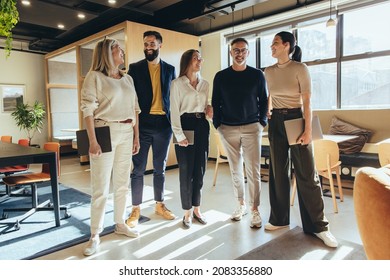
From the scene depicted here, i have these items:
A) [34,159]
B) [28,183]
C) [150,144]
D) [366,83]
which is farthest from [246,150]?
[366,83]

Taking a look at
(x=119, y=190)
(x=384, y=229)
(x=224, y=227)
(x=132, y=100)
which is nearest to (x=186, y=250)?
(x=224, y=227)

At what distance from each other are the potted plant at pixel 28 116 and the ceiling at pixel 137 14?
145 cm

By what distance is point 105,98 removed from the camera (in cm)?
207

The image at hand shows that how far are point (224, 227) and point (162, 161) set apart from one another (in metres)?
0.79

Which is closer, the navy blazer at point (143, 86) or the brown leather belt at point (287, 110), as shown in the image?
the brown leather belt at point (287, 110)

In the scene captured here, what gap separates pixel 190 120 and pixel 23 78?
20.9ft

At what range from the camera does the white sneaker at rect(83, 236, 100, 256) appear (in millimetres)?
2094

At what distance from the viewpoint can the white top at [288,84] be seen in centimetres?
216

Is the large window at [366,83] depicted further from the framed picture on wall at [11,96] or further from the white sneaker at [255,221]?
the framed picture on wall at [11,96]

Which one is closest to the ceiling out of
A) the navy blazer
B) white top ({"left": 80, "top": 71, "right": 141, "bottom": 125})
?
the navy blazer

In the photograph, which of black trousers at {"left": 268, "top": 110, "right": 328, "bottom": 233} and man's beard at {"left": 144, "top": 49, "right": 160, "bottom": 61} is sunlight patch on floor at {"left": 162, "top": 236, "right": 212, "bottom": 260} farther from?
man's beard at {"left": 144, "top": 49, "right": 160, "bottom": 61}

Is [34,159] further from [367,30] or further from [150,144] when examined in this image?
[367,30]

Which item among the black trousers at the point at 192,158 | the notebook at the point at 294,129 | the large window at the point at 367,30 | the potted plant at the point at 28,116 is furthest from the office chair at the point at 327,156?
the potted plant at the point at 28,116

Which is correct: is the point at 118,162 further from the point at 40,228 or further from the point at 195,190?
the point at 40,228
